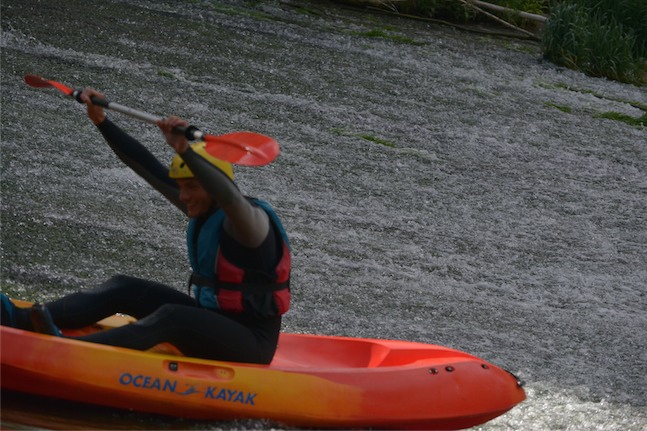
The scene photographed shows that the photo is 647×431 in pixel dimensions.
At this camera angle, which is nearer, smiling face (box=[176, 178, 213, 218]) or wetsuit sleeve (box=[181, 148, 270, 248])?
wetsuit sleeve (box=[181, 148, 270, 248])

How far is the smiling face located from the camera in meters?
3.46

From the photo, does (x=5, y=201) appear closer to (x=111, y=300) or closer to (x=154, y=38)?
(x=111, y=300)

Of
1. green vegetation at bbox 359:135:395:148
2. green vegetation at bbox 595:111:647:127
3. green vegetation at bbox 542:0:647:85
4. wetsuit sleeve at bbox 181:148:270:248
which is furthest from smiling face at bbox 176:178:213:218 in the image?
green vegetation at bbox 542:0:647:85

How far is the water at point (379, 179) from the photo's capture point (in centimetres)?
517

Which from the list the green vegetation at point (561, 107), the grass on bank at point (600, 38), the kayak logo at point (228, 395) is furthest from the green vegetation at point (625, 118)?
the kayak logo at point (228, 395)

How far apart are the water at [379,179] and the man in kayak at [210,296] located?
30 centimetres

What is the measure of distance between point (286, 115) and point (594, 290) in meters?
2.78

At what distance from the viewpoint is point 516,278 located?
6.01m

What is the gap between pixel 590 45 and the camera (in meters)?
10.1

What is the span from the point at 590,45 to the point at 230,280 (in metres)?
7.43

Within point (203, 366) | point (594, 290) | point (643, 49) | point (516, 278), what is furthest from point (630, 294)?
point (643, 49)

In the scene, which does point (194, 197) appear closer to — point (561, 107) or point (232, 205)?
point (232, 205)

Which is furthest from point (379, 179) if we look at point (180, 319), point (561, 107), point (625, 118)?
point (180, 319)

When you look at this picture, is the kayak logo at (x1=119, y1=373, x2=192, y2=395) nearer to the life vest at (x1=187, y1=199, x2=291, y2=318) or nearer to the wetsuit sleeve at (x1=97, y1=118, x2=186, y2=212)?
Result: the life vest at (x1=187, y1=199, x2=291, y2=318)
